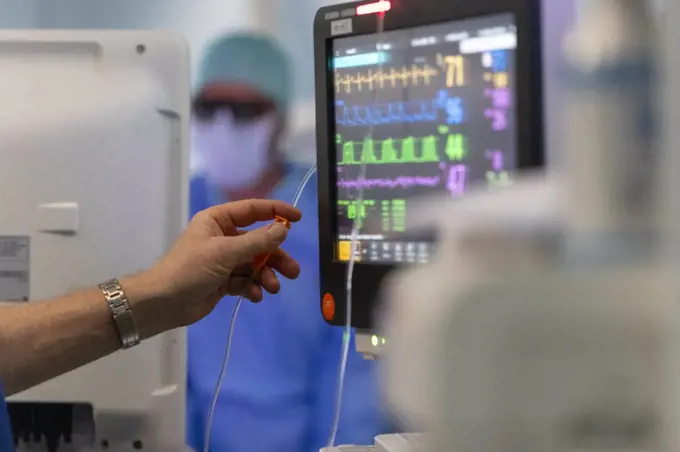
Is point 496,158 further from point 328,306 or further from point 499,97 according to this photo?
point 328,306

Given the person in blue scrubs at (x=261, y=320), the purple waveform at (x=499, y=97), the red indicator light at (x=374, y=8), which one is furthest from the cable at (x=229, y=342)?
the purple waveform at (x=499, y=97)

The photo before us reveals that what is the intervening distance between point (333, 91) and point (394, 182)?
163 mm

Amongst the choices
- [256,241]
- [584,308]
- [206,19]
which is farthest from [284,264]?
[584,308]

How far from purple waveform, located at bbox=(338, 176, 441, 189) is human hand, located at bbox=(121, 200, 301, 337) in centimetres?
9

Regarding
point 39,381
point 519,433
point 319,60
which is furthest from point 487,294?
point 39,381

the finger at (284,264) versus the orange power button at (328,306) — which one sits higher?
the finger at (284,264)

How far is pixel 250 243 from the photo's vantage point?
89 centimetres

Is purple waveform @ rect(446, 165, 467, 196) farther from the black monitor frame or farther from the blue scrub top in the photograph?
the blue scrub top

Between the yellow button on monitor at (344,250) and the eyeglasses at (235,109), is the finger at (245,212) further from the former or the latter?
the eyeglasses at (235,109)

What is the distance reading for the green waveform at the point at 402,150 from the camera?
2.58 feet

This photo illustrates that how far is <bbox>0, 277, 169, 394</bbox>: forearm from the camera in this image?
3.10ft

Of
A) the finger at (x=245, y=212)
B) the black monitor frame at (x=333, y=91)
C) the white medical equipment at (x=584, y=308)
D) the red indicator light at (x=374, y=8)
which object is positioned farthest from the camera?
the finger at (x=245, y=212)

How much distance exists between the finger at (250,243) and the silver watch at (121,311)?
0.17 m

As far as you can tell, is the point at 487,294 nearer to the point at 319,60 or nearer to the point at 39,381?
the point at 319,60
